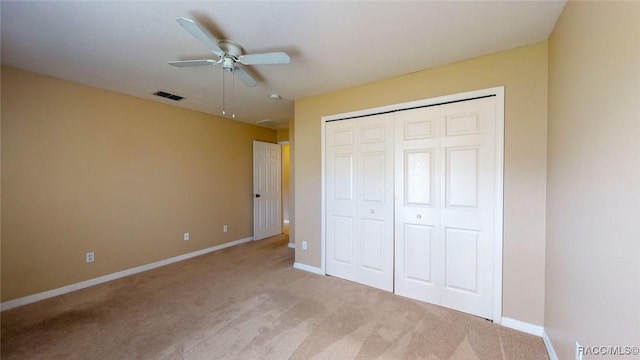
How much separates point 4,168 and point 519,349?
492 centimetres

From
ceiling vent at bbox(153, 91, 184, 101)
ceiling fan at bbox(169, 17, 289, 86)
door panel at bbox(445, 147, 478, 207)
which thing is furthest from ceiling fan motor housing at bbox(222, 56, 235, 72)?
door panel at bbox(445, 147, 478, 207)

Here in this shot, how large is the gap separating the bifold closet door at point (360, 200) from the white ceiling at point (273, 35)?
0.66 meters

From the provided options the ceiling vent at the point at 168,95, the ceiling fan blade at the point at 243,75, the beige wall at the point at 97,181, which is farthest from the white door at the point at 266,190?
the ceiling fan blade at the point at 243,75

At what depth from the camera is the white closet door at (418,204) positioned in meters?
2.54

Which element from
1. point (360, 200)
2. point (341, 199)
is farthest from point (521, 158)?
point (341, 199)

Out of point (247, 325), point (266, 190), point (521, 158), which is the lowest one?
point (247, 325)

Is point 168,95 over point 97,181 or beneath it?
over

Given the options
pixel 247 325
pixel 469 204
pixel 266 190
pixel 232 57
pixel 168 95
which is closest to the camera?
pixel 232 57

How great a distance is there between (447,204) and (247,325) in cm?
221

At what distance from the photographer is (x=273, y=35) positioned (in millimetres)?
1972

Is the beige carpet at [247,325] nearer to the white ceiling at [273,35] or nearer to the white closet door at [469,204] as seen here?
the white closet door at [469,204]

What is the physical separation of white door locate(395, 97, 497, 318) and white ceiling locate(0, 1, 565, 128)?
614mm

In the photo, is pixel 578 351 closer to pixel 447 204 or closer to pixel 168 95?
pixel 447 204

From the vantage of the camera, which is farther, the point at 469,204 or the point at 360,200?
the point at 360,200
